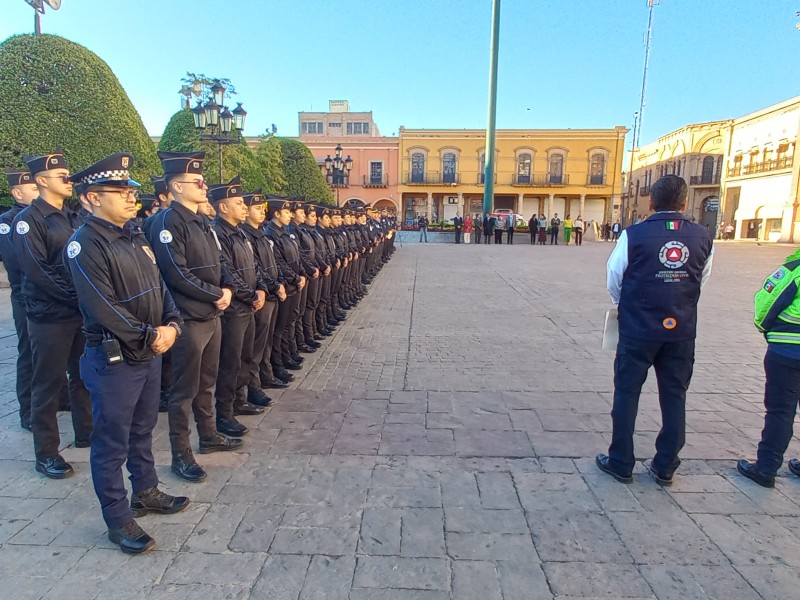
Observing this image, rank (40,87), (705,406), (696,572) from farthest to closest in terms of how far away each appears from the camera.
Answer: (40,87) < (705,406) < (696,572)

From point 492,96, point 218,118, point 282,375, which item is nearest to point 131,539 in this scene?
point 282,375

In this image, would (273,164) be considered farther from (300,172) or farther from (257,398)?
(257,398)

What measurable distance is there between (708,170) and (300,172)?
40.5 metres

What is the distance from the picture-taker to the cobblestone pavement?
2.40m

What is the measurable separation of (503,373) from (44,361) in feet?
14.1

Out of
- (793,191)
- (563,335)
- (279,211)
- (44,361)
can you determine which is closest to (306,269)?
(279,211)

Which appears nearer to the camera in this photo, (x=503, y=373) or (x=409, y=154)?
(x=503, y=373)

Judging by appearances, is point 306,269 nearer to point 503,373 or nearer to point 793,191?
point 503,373

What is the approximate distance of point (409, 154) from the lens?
165 feet

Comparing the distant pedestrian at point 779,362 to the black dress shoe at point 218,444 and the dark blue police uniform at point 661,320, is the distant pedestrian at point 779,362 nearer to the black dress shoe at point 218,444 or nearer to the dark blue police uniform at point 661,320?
the dark blue police uniform at point 661,320

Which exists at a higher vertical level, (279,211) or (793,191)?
(793,191)

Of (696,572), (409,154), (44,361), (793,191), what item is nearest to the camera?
(696,572)

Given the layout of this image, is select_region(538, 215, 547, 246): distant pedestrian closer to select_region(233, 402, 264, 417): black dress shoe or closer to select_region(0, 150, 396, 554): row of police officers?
select_region(0, 150, 396, 554): row of police officers

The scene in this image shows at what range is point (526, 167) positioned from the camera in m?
50.1
